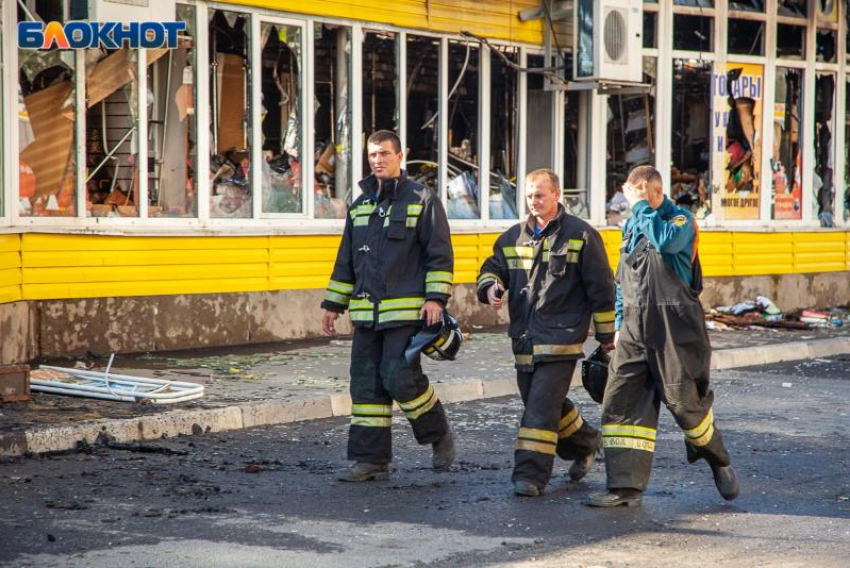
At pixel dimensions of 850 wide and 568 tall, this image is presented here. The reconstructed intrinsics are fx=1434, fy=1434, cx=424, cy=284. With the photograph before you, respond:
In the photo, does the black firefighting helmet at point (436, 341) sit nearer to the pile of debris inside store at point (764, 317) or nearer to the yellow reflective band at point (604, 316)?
the yellow reflective band at point (604, 316)

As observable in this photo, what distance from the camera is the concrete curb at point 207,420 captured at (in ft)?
28.6

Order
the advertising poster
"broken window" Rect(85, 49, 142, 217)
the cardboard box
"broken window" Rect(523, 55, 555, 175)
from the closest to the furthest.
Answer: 1. the cardboard box
2. "broken window" Rect(85, 49, 142, 217)
3. "broken window" Rect(523, 55, 555, 175)
4. the advertising poster

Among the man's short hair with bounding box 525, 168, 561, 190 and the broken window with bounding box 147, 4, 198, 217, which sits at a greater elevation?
the broken window with bounding box 147, 4, 198, 217

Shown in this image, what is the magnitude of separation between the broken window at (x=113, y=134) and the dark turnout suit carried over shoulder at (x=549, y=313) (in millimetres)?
6334

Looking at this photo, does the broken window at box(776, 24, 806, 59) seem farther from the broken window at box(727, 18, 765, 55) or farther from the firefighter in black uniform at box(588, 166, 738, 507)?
the firefighter in black uniform at box(588, 166, 738, 507)

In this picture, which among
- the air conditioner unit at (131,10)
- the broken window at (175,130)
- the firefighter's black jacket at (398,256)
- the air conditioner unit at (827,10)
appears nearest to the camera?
the firefighter's black jacket at (398,256)

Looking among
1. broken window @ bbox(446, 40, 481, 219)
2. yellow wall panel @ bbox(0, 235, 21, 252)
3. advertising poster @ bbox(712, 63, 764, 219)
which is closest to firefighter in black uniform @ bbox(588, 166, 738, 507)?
yellow wall panel @ bbox(0, 235, 21, 252)

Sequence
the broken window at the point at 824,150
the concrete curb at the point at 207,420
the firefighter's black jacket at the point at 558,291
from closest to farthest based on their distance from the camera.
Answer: the firefighter's black jacket at the point at 558,291, the concrete curb at the point at 207,420, the broken window at the point at 824,150

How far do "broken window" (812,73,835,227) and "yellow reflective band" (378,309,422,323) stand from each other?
1403cm

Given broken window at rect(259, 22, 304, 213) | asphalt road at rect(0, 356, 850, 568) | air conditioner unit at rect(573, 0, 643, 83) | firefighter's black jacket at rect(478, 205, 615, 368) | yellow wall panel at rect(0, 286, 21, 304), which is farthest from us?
air conditioner unit at rect(573, 0, 643, 83)

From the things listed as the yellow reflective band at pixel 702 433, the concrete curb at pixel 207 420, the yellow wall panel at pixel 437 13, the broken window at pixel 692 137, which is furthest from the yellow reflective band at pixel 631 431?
the broken window at pixel 692 137

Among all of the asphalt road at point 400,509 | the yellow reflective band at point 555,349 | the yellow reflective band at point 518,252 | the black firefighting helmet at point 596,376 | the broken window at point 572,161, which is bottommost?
the asphalt road at point 400,509

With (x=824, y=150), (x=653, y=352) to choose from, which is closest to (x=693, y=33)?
(x=824, y=150)

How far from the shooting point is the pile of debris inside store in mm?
17438
